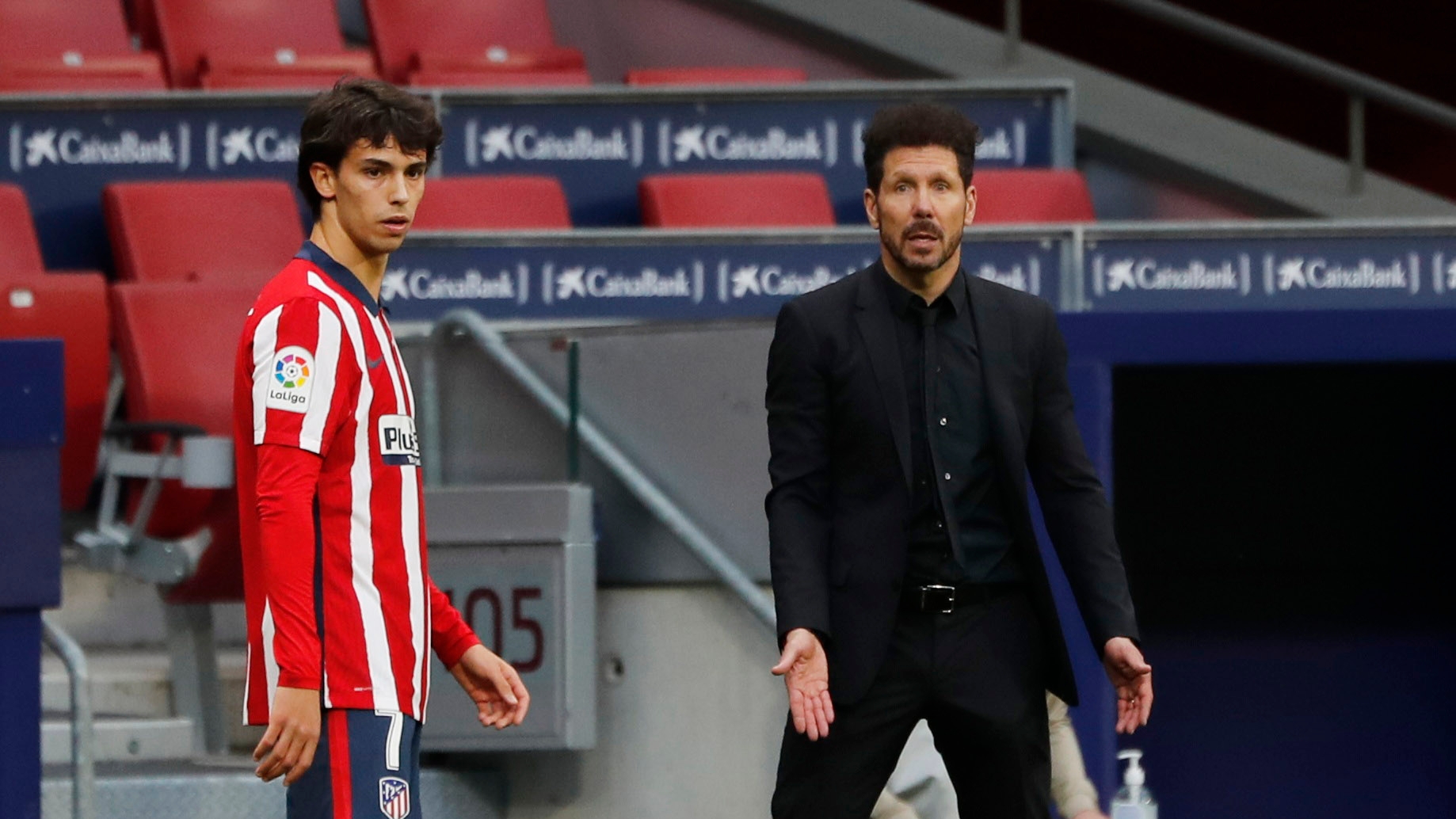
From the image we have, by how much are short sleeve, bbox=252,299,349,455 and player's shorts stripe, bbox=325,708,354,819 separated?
344 millimetres

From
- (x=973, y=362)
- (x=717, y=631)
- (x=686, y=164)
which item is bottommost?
(x=717, y=631)

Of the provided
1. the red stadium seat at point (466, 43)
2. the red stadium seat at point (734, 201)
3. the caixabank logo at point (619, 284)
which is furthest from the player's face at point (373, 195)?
the red stadium seat at point (466, 43)

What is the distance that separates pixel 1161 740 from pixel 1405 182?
621cm

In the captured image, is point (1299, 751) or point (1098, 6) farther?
point (1098, 6)

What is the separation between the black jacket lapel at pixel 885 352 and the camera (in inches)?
127

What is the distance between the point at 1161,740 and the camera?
5.47m

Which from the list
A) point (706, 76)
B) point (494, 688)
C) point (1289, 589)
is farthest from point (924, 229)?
point (706, 76)

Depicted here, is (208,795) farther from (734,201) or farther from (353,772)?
(734,201)

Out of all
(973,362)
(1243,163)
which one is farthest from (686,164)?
(973,362)

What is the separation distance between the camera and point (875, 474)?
3.24 metres

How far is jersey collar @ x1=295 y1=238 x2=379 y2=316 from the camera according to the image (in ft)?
9.80

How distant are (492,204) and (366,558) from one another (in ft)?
15.9

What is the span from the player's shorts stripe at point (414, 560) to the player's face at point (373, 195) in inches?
4.7

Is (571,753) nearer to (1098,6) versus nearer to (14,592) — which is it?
(14,592)
